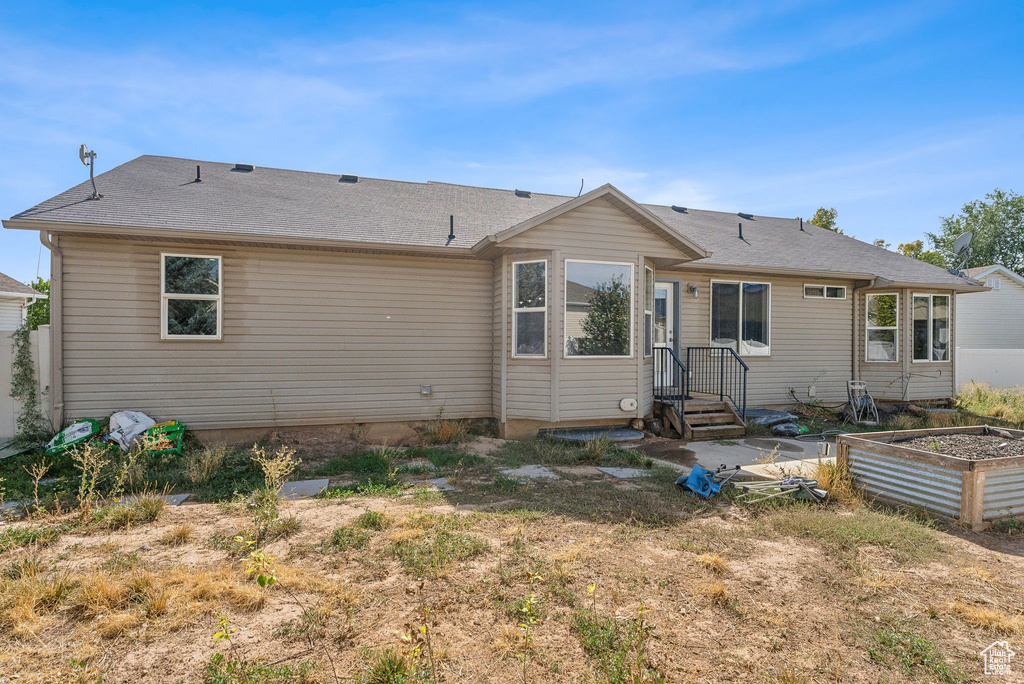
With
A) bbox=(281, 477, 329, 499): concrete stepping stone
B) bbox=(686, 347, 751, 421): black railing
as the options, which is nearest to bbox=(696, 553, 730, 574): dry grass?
bbox=(281, 477, 329, 499): concrete stepping stone

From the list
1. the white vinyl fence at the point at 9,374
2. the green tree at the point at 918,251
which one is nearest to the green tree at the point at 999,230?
the green tree at the point at 918,251

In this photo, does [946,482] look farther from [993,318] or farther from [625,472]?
[993,318]

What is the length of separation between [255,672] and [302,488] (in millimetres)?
3284

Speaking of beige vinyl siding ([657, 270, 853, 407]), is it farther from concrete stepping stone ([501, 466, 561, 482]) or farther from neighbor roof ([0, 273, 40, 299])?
neighbor roof ([0, 273, 40, 299])

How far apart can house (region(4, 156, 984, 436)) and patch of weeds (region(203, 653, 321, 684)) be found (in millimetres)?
5594

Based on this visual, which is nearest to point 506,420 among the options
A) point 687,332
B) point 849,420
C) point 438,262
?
point 438,262

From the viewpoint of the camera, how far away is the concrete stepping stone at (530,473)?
5.63 m

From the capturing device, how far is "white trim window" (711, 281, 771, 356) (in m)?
9.96

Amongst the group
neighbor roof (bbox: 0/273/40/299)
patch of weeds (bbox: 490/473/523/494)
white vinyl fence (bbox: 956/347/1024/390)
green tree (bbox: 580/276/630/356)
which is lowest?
patch of weeds (bbox: 490/473/523/494)

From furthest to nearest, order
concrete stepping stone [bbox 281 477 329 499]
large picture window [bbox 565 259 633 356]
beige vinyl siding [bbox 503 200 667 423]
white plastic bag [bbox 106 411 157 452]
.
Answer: large picture window [bbox 565 259 633 356] < beige vinyl siding [bbox 503 200 667 423] < white plastic bag [bbox 106 411 157 452] < concrete stepping stone [bbox 281 477 329 499]

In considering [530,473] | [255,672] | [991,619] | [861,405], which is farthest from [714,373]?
[255,672]

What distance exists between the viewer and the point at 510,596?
117 inches

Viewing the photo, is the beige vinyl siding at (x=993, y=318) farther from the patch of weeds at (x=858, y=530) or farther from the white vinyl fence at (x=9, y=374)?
the white vinyl fence at (x=9, y=374)

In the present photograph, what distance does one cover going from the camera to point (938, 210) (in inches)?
1357
